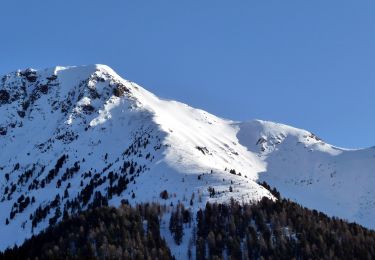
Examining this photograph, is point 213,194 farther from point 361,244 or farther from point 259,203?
point 361,244

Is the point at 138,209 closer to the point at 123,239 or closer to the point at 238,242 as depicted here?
the point at 123,239

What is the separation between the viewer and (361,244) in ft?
545

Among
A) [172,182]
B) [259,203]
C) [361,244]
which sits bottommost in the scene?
[361,244]

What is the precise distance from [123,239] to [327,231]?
54.3m

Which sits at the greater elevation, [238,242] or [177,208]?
[177,208]

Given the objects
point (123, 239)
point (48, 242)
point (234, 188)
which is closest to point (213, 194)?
point (234, 188)

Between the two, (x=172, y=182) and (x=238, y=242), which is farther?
(x=172, y=182)

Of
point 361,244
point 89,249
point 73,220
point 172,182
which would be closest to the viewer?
point 89,249

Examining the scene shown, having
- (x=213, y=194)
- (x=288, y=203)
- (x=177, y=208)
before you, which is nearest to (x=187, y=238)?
(x=177, y=208)

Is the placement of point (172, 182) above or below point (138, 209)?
above

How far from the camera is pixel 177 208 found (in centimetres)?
17112

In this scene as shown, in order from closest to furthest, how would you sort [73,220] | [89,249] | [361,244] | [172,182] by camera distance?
[89,249], [361,244], [73,220], [172,182]

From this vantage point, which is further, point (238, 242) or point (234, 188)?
point (234, 188)

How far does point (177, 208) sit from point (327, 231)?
40.8 metres
